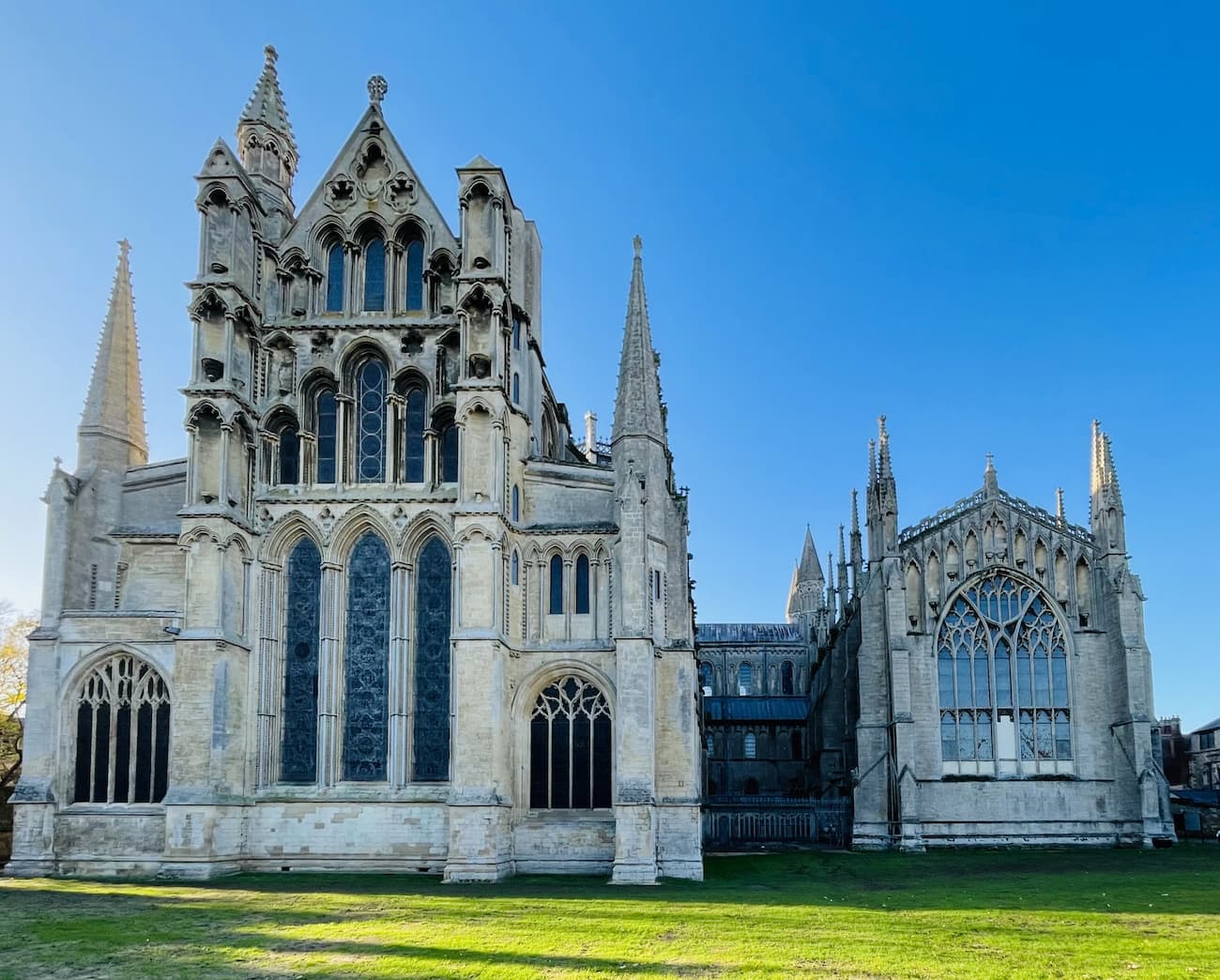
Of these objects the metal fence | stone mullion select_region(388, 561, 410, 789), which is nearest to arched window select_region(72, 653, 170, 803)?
stone mullion select_region(388, 561, 410, 789)

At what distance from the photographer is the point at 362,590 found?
36.6 metres

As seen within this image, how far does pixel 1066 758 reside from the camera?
46.2 m

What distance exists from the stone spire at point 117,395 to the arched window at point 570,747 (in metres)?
16.4

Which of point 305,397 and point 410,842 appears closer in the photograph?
point 410,842

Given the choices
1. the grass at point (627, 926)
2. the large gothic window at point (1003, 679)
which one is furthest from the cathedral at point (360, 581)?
the large gothic window at point (1003, 679)

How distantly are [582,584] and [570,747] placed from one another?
200 inches

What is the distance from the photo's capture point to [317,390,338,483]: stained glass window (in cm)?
3766

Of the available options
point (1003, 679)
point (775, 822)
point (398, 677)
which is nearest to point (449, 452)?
point (398, 677)

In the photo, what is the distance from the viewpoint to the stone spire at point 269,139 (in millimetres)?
41250

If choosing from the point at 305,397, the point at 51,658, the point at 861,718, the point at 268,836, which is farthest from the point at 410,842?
the point at 861,718

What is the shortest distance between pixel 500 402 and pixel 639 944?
64.1 feet

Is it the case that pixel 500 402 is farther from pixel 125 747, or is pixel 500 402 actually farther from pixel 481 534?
pixel 125 747

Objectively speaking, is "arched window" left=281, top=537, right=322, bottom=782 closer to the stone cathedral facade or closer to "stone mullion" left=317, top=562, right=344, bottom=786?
the stone cathedral facade

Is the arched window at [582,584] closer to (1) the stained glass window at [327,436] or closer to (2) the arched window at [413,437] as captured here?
(2) the arched window at [413,437]
